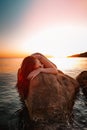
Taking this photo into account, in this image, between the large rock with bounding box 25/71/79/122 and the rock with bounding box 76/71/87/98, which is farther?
the rock with bounding box 76/71/87/98

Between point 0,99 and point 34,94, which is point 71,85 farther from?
point 0,99

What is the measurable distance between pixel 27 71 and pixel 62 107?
5.05 meters

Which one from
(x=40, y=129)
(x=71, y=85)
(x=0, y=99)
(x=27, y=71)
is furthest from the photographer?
(x=0, y=99)

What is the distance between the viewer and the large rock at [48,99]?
10.5m

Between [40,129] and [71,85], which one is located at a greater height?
[71,85]

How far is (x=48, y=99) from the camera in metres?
10.7

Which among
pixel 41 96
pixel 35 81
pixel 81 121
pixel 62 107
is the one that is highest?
pixel 35 81

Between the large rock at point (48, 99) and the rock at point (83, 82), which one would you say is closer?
the large rock at point (48, 99)

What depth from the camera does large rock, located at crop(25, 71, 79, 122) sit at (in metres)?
10.5

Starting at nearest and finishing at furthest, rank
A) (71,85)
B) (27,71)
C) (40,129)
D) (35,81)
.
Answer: (40,129)
(35,81)
(71,85)
(27,71)

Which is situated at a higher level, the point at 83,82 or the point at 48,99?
the point at 48,99

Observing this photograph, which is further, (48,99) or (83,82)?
(83,82)

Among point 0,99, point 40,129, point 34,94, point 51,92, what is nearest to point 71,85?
point 51,92

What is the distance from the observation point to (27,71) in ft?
47.7
